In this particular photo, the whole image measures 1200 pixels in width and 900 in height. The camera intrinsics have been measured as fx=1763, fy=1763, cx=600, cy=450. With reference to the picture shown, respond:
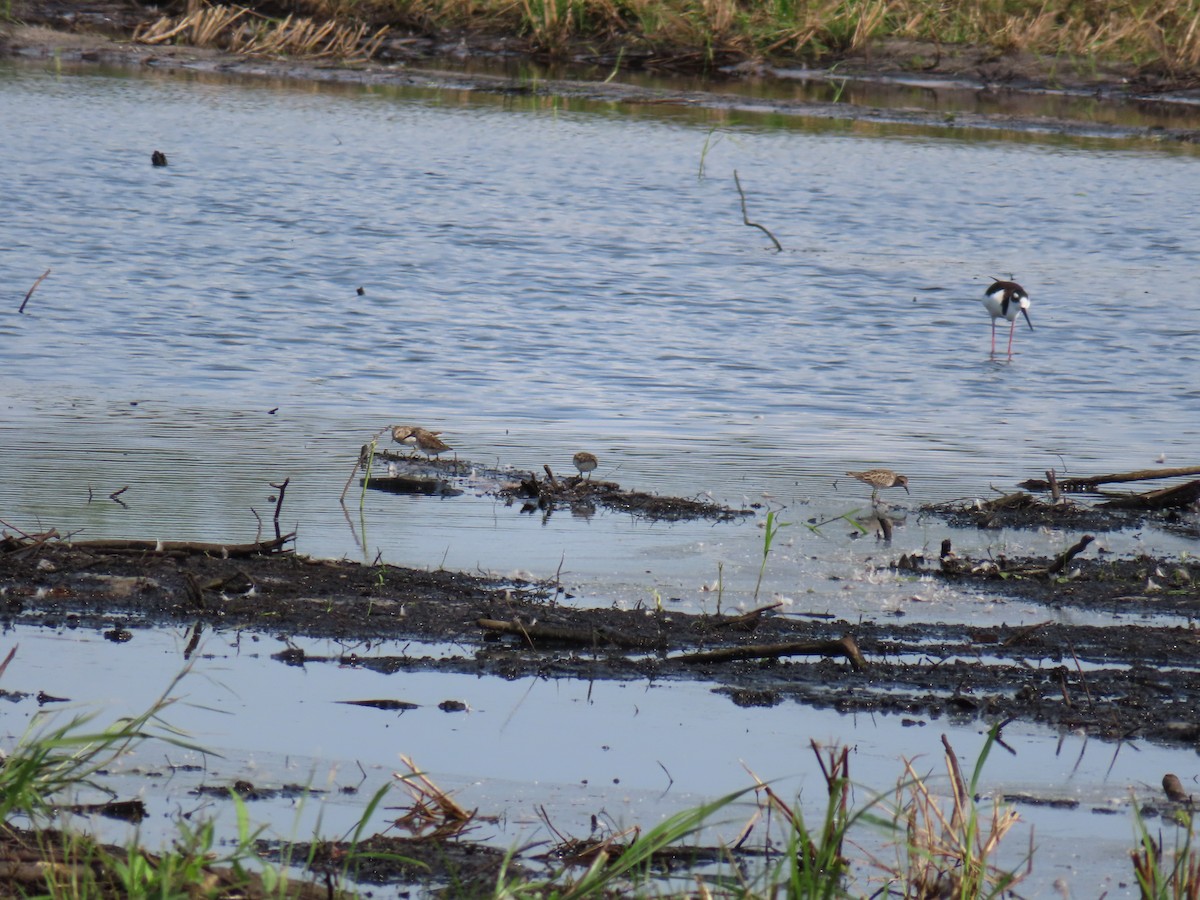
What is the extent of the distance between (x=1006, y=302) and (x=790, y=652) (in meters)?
6.63

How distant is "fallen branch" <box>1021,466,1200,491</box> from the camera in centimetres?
699

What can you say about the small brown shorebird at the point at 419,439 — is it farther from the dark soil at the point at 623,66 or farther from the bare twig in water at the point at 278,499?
the dark soil at the point at 623,66

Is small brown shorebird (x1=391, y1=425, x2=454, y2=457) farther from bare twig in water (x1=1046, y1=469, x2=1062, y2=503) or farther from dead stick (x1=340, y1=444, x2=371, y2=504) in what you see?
bare twig in water (x1=1046, y1=469, x2=1062, y2=503)

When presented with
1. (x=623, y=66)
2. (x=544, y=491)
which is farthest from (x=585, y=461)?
(x=623, y=66)

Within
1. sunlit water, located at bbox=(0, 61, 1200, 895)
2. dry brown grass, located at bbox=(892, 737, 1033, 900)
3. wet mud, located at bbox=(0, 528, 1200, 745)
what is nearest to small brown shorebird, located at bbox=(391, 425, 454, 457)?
sunlit water, located at bbox=(0, 61, 1200, 895)

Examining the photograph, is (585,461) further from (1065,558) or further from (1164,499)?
(1164,499)

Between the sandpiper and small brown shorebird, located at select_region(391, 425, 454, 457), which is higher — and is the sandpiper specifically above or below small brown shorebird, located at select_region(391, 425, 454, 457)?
above

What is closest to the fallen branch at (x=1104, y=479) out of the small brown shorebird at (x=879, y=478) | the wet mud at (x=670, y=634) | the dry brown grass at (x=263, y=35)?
the small brown shorebird at (x=879, y=478)

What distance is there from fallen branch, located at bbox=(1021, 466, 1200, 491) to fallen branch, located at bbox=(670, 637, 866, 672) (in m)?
2.64

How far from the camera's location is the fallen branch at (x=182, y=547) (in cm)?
539

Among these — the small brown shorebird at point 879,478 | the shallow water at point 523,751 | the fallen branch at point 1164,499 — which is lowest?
the shallow water at point 523,751

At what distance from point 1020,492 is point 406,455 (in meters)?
2.47

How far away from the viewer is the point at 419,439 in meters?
7.09

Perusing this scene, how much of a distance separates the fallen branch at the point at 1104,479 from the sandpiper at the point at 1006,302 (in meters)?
3.68
